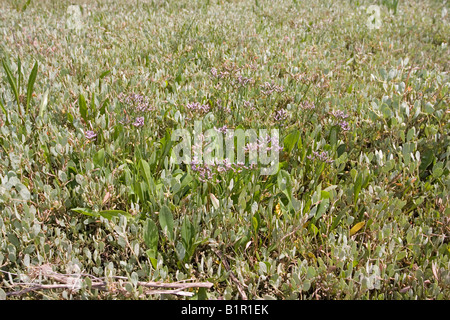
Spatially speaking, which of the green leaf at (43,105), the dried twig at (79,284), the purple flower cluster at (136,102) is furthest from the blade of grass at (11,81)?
the dried twig at (79,284)

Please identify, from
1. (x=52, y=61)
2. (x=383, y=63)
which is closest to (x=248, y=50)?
(x=383, y=63)

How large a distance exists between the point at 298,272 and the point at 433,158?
5.49ft

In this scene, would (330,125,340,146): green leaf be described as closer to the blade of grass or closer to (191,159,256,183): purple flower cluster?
(191,159,256,183): purple flower cluster

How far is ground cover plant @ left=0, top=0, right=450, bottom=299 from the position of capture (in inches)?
86.0

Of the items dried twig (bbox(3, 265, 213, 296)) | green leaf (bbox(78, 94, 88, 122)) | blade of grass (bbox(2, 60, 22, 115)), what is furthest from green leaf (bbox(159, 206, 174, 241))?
blade of grass (bbox(2, 60, 22, 115))

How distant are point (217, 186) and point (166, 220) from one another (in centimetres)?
45

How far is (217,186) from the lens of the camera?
2629 mm

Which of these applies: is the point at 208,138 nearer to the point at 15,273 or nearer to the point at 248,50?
the point at 15,273

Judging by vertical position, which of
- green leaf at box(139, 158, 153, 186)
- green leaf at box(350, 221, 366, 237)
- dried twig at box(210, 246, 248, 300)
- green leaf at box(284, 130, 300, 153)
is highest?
green leaf at box(284, 130, 300, 153)

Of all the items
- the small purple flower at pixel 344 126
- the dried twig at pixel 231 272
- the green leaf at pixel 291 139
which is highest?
Answer: the small purple flower at pixel 344 126

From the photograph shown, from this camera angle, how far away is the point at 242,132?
308 centimetres

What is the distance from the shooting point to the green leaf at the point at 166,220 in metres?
2.35

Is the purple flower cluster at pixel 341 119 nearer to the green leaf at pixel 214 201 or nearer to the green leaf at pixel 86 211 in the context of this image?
the green leaf at pixel 214 201

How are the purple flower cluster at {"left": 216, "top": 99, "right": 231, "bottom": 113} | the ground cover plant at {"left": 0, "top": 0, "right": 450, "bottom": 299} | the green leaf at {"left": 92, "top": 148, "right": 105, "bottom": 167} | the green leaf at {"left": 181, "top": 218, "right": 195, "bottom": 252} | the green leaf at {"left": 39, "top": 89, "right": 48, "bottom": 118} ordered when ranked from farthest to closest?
1. the purple flower cluster at {"left": 216, "top": 99, "right": 231, "bottom": 113}
2. the green leaf at {"left": 39, "top": 89, "right": 48, "bottom": 118}
3. the green leaf at {"left": 92, "top": 148, "right": 105, "bottom": 167}
4. the green leaf at {"left": 181, "top": 218, "right": 195, "bottom": 252}
5. the ground cover plant at {"left": 0, "top": 0, "right": 450, "bottom": 299}
